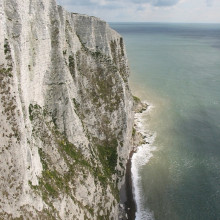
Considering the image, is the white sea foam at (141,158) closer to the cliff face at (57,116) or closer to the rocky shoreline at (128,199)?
the rocky shoreline at (128,199)

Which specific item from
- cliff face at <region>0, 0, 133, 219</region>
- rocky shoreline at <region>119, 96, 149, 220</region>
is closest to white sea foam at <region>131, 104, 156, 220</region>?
rocky shoreline at <region>119, 96, 149, 220</region>

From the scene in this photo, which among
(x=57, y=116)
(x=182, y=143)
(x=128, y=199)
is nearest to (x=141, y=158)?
(x=182, y=143)

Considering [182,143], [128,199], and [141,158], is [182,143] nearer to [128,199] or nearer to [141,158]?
[141,158]

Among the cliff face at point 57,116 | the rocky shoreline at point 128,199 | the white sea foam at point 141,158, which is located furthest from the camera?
the white sea foam at point 141,158

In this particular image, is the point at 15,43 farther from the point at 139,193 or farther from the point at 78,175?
the point at 139,193

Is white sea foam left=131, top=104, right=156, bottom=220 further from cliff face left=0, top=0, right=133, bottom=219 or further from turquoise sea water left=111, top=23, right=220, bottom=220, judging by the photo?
cliff face left=0, top=0, right=133, bottom=219

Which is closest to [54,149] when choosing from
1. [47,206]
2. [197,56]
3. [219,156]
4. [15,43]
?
[47,206]

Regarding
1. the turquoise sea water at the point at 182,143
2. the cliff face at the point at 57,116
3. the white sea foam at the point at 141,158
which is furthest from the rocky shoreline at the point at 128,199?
the cliff face at the point at 57,116
